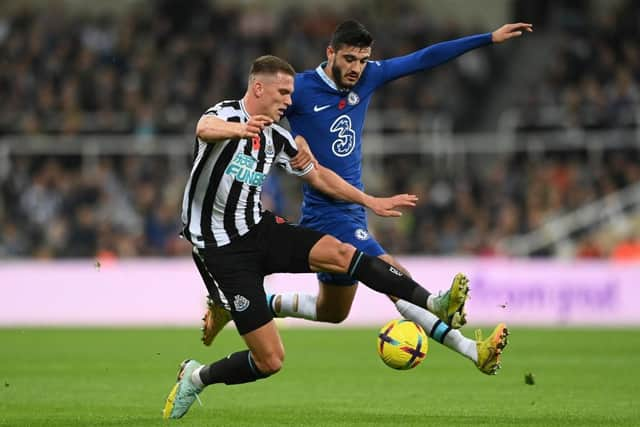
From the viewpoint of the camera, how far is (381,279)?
24.9 ft

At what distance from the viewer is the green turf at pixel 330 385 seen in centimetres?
798

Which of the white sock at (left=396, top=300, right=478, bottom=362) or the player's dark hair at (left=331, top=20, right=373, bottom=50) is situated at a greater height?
the player's dark hair at (left=331, top=20, right=373, bottom=50)

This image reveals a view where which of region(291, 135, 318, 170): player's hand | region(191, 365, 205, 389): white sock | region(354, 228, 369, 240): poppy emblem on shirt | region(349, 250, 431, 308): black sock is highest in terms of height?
region(291, 135, 318, 170): player's hand

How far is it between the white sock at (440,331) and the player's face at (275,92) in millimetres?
1735

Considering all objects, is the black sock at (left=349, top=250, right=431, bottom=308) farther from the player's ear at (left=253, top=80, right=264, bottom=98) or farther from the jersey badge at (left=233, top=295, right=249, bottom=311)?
the player's ear at (left=253, top=80, right=264, bottom=98)

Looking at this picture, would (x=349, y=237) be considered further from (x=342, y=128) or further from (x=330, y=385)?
(x=330, y=385)

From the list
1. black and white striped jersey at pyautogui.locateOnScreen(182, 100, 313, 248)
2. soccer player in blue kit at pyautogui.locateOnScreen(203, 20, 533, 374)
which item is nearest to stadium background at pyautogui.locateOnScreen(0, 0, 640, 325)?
soccer player in blue kit at pyautogui.locateOnScreen(203, 20, 533, 374)

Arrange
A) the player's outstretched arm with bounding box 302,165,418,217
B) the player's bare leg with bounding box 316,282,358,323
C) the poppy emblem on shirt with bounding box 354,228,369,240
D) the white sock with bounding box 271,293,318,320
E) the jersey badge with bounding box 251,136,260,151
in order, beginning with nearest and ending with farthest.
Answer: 1. the jersey badge with bounding box 251,136,260,151
2. the player's outstretched arm with bounding box 302,165,418,217
3. the poppy emblem on shirt with bounding box 354,228,369,240
4. the player's bare leg with bounding box 316,282,358,323
5. the white sock with bounding box 271,293,318,320

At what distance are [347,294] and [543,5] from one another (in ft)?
54.6

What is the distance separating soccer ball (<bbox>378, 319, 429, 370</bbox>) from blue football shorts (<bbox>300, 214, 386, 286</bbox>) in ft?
2.08

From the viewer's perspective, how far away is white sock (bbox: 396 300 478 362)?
8203 mm

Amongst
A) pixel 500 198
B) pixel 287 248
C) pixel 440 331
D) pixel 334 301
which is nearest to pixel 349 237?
pixel 334 301

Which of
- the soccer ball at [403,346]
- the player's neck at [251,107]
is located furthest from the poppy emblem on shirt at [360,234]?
the player's neck at [251,107]

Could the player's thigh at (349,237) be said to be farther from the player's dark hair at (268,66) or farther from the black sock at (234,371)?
the player's dark hair at (268,66)
